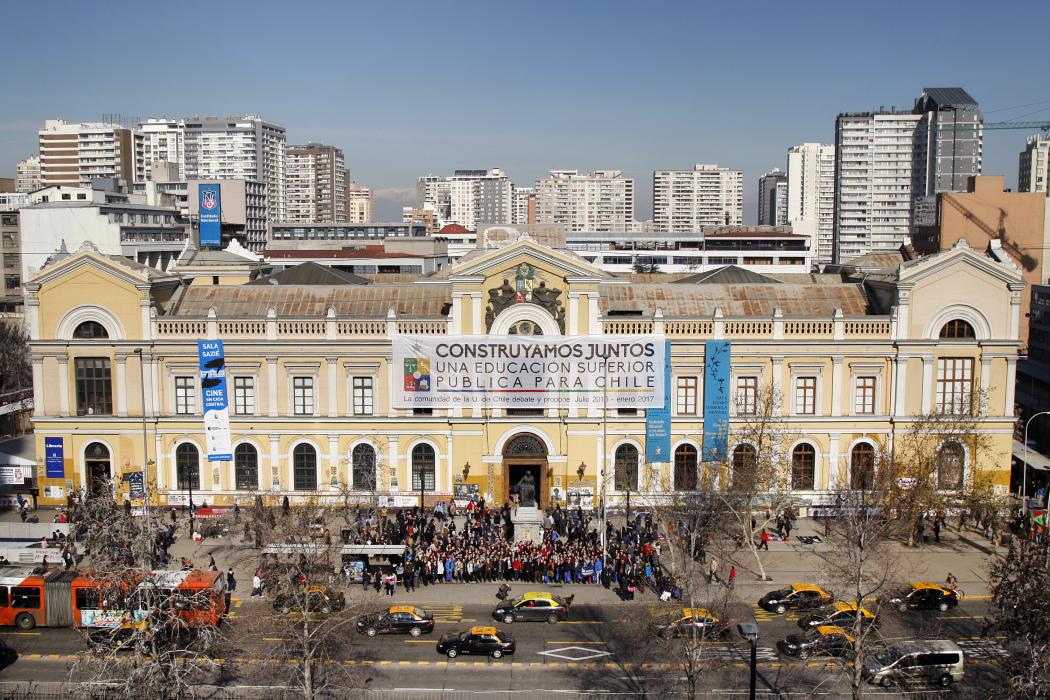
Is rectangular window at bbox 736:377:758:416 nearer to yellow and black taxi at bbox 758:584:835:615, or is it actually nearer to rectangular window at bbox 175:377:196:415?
yellow and black taxi at bbox 758:584:835:615

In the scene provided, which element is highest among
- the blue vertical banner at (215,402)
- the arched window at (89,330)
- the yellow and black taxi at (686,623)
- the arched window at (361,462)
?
the arched window at (89,330)

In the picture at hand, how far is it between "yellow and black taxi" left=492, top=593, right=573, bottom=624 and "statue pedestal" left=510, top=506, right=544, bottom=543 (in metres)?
7.72

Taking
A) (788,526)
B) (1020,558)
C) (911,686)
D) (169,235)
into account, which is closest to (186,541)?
(788,526)

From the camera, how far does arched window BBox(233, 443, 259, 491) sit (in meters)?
52.7

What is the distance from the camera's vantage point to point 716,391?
5138 cm

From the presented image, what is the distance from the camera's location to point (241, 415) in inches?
2064

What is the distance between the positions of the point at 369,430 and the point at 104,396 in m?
14.8

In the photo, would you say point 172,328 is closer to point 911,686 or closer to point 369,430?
point 369,430

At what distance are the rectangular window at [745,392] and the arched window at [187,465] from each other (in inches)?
1169

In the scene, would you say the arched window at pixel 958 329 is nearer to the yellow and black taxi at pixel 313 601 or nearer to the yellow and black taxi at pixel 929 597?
the yellow and black taxi at pixel 929 597

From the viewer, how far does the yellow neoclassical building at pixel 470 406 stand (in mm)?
51469

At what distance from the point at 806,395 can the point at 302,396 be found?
27.5m

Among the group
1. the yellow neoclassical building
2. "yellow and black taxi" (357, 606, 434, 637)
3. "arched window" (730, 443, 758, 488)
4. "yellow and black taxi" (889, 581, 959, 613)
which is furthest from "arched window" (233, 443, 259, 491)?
"yellow and black taxi" (889, 581, 959, 613)

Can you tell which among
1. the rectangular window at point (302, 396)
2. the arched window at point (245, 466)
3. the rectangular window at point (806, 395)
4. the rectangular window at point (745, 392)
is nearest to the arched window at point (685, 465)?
the rectangular window at point (745, 392)
